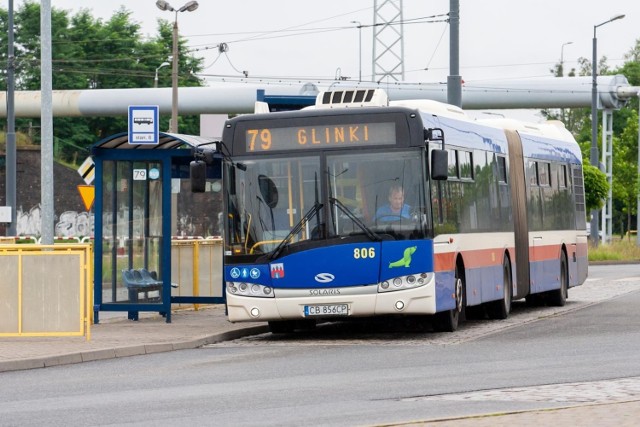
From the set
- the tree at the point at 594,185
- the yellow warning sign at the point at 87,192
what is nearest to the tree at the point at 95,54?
the tree at the point at 594,185

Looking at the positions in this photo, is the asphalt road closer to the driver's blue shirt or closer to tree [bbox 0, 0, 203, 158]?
the driver's blue shirt

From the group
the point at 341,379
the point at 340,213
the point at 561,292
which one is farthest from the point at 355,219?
the point at 561,292

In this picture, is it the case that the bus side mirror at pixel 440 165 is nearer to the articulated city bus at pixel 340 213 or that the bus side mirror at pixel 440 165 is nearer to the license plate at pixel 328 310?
the articulated city bus at pixel 340 213

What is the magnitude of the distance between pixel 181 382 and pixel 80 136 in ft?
233

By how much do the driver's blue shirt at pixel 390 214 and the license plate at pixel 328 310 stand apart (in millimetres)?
1156

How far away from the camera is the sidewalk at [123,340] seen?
56.8 feet

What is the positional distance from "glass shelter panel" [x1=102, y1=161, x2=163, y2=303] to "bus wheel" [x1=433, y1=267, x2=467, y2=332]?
14.2ft

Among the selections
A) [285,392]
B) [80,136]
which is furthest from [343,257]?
[80,136]

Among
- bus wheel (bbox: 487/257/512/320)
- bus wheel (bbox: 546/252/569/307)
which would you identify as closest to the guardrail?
bus wheel (bbox: 487/257/512/320)

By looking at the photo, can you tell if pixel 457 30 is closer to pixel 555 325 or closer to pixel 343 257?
pixel 555 325

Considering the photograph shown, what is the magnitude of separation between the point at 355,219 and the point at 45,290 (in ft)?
12.7

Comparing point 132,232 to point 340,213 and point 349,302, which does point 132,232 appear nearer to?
point 340,213

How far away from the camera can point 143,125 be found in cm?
2347

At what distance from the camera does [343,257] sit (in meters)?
19.3
